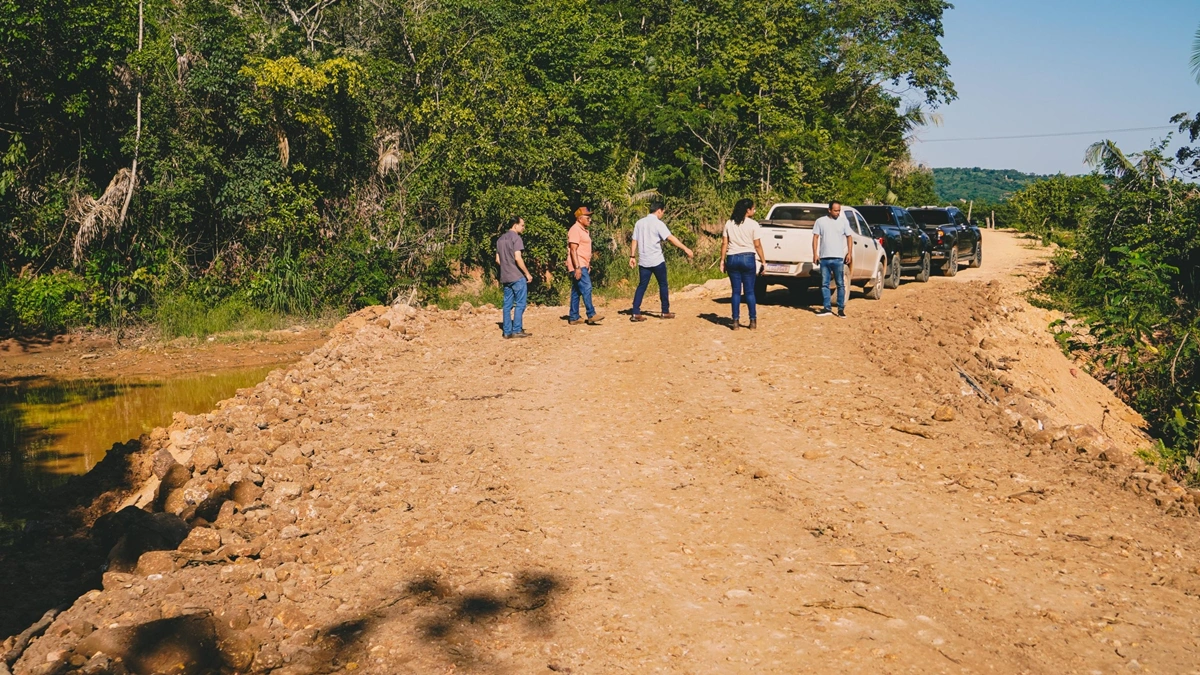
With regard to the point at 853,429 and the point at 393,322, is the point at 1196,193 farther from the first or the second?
the point at 393,322

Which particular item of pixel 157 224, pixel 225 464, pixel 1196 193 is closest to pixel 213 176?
pixel 157 224

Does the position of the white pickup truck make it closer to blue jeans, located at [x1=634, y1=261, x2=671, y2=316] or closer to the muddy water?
blue jeans, located at [x1=634, y1=261, x2=671, y2=316]

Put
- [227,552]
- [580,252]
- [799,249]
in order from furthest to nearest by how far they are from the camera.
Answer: [799,249] < [580,252] < [227,552]

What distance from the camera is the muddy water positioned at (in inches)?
500

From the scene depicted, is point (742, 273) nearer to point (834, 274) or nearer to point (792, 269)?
point (834, 274)

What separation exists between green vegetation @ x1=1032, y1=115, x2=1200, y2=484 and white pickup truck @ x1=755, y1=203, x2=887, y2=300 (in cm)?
432

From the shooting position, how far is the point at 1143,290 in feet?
57.6

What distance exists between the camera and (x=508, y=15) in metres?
25.1

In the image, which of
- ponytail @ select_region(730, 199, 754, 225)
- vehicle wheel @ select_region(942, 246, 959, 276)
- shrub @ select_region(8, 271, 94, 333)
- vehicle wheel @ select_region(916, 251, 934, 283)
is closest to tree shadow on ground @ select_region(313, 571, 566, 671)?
ponytail @ select_region(730, 199, 754, 225)

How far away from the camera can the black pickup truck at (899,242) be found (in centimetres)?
2175

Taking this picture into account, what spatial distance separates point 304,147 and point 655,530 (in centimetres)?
1842


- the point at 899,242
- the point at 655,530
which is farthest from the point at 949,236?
the point at 655,530

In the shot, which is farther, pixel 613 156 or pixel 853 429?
pixel 613 156

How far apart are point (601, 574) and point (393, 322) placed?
10354 millimetres
